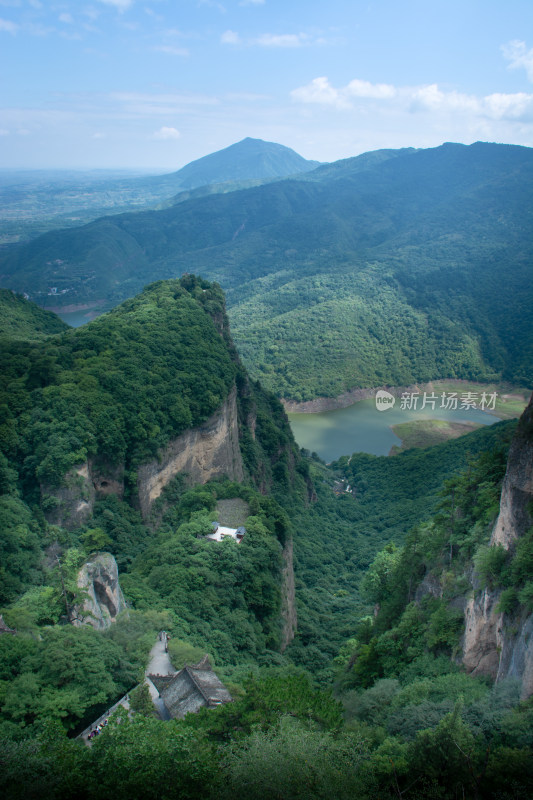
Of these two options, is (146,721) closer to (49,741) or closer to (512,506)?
(49,741)

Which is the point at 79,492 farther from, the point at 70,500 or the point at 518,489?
the point at 518,489

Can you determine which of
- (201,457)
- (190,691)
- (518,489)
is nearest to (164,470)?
(201,457)

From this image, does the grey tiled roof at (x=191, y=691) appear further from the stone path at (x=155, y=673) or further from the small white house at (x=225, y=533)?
the small white house at (x=225, y=533)

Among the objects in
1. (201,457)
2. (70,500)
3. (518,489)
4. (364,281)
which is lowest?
(201,457)

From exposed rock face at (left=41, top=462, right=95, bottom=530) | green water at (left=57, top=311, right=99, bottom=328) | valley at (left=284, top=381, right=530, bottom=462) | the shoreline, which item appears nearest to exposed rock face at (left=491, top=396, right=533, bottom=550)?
exposed rock face at (left=41, top=462, right=95, bottom=530)

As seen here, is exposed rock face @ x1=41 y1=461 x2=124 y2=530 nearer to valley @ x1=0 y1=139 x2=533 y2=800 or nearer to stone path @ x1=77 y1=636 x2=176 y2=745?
valley @ x1=0 y1=139 x2=533 y2=800
